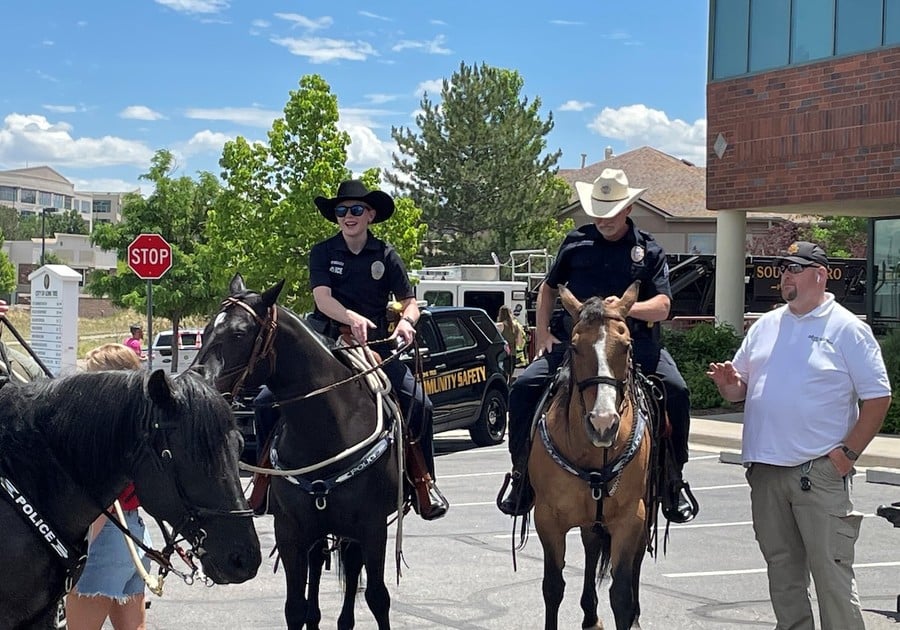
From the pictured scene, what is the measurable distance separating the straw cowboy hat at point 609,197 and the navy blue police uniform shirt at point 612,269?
175 mm

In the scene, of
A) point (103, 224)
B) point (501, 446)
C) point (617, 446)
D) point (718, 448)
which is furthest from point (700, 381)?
point (103, 224)

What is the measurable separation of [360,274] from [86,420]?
2.87 m

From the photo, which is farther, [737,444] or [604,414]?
[737,444]

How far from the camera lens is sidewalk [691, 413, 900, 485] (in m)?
14.2

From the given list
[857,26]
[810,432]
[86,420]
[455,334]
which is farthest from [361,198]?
[857,26]

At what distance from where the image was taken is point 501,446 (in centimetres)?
1744

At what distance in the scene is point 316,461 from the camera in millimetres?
5793

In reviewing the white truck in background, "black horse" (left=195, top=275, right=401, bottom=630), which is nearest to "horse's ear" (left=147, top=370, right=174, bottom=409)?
"black horse" (left=195, top=275, right=401, bottom=630)

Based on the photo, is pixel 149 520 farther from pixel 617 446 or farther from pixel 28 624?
pixel 28 624

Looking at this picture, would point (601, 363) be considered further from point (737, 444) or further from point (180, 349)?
point (180, 349)

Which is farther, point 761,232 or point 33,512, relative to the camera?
point 761,232

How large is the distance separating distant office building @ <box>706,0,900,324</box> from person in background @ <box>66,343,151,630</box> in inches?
694

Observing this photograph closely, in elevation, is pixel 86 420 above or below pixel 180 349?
above

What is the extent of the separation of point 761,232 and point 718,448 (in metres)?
42.2
